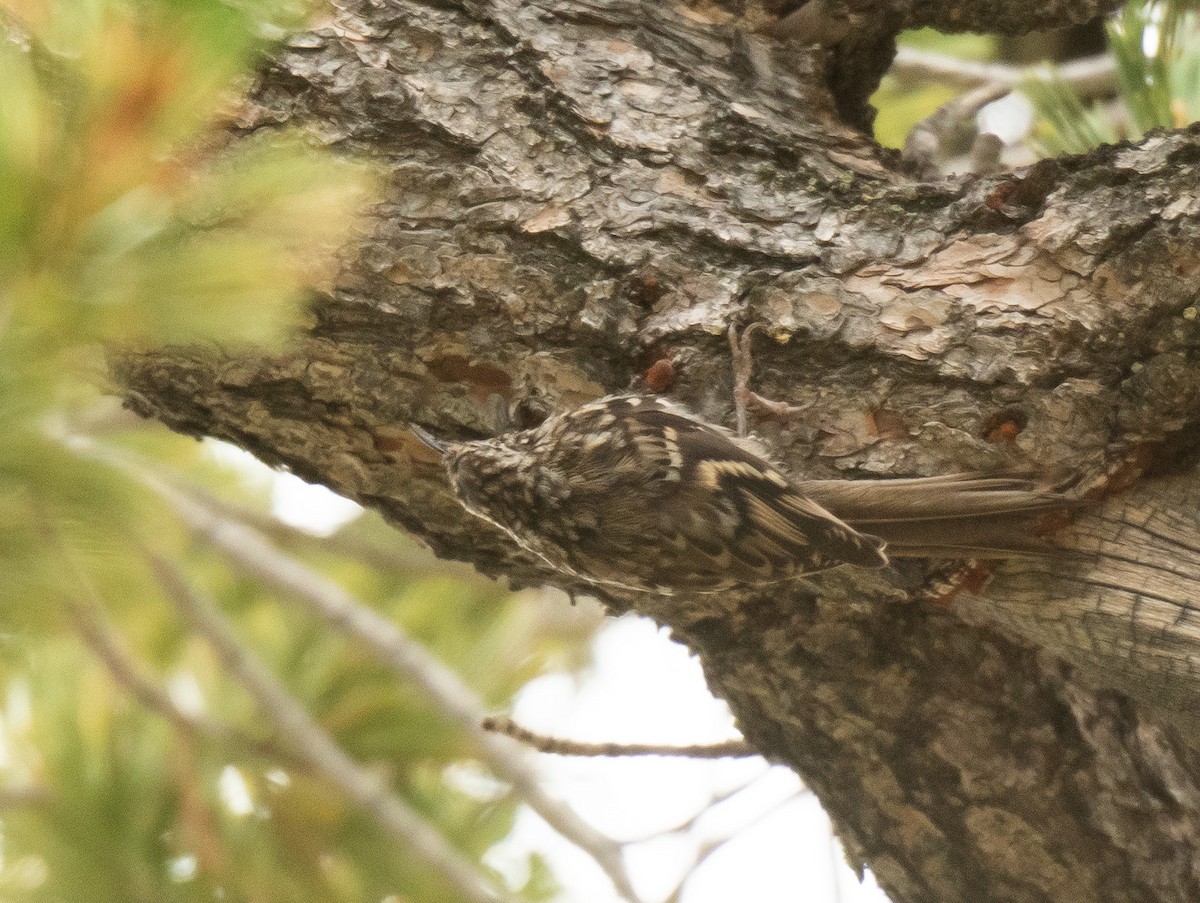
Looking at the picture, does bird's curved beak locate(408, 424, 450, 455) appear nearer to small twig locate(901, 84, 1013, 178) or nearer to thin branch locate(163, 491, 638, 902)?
thin branch locate(163, 491, 638, 902)

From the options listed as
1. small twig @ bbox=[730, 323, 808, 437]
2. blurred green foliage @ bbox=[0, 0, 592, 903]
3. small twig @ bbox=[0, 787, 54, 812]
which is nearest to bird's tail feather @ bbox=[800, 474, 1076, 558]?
small twig @ bbox=[730, 323, 808, 437]

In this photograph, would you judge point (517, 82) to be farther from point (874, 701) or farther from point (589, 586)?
point (874, 701)

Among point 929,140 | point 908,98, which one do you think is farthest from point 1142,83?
point 908,98

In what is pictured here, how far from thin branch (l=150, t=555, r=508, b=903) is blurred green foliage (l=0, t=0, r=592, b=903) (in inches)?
4.1

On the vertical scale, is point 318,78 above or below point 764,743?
above

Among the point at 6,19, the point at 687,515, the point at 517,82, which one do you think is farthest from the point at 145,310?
the point at 687,515

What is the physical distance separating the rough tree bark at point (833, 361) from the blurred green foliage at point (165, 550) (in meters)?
0.19

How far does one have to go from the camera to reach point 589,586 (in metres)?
2.11

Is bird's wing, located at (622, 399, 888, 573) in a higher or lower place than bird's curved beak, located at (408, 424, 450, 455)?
lower

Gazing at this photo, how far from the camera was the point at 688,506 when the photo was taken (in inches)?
80.8

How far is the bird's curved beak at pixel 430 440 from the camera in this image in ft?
6.13

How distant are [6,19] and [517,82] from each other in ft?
2.62

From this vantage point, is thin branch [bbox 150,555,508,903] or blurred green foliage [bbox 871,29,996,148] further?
blurred green foliage [bbox 871,29,996,148]

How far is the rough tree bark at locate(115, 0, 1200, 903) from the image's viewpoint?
167cm
